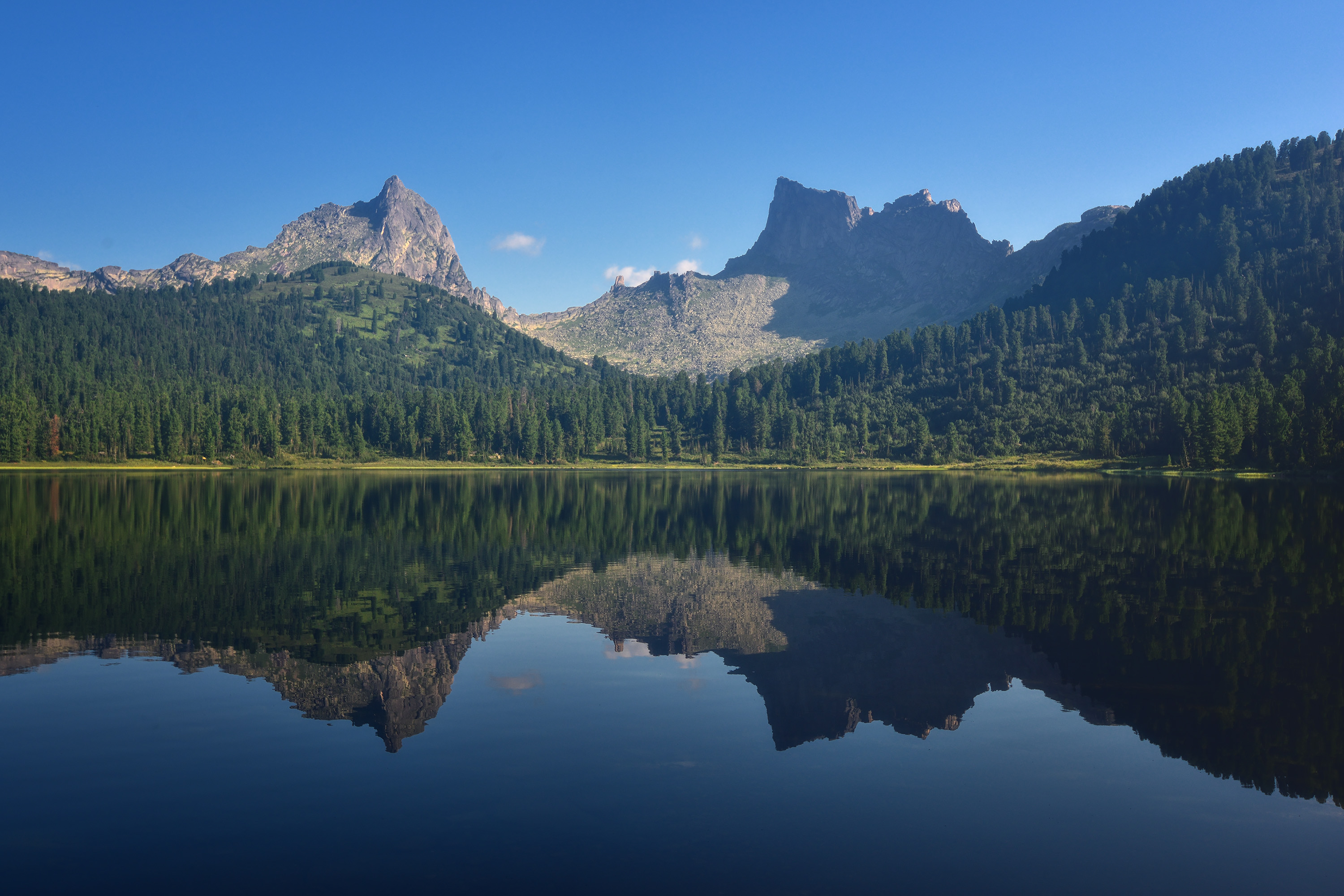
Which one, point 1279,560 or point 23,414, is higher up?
point 23,414

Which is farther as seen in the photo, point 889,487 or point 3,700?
point 889,487

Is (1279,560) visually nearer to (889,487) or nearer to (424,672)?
(424,672)

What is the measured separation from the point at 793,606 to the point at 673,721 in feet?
56.1

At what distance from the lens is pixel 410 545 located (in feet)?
196

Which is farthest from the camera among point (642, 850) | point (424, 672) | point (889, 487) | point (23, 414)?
point (23, 414)

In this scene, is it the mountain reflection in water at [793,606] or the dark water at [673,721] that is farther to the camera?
the mountain reflection in water at [793,606]

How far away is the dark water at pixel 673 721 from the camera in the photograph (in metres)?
14.4

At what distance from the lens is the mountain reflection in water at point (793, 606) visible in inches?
921

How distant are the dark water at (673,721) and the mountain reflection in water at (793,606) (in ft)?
0.76

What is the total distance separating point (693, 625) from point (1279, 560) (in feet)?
131

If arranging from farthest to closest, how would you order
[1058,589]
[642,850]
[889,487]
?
[889,487] < [1058,589] < [642,850]

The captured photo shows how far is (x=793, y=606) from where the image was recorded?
126 feet

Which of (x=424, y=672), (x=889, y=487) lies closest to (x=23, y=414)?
(x=889, y=487)

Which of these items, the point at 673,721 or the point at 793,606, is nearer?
the point at 673,721
